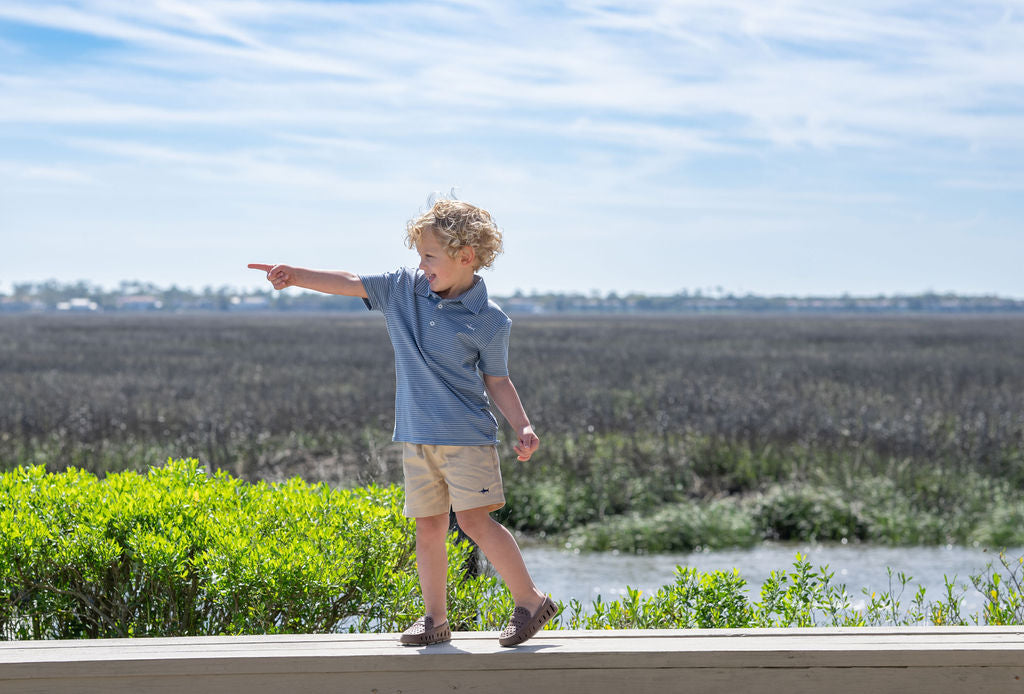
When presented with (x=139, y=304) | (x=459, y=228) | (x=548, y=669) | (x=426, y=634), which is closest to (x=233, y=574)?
(x=426, y=634)

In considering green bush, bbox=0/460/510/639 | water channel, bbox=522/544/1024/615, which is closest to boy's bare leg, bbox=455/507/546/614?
green bush, bbox=0/460/510/639

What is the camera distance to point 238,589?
3.68 metres

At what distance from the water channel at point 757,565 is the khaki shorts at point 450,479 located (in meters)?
6.77

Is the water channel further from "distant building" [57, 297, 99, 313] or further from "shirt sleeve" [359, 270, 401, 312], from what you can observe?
"distant building" [57, 297, 99, 313]

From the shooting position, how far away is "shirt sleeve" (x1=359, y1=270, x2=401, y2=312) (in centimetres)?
308

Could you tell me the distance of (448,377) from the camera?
119 inches

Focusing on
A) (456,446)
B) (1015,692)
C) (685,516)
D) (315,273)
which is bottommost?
(685,516)

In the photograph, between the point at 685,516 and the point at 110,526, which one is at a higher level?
the point at 110,526

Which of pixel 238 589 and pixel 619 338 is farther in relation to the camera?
pixel 619 338

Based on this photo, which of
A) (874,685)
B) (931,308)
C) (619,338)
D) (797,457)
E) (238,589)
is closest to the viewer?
(874,685)

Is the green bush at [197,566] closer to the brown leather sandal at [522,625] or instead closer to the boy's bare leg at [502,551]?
the boy's bare leg at [502,551]

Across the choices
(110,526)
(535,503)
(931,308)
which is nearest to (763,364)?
(535,503)

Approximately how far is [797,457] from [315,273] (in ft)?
42.6

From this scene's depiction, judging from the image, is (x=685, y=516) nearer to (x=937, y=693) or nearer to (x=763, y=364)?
(x=937, y=693)
